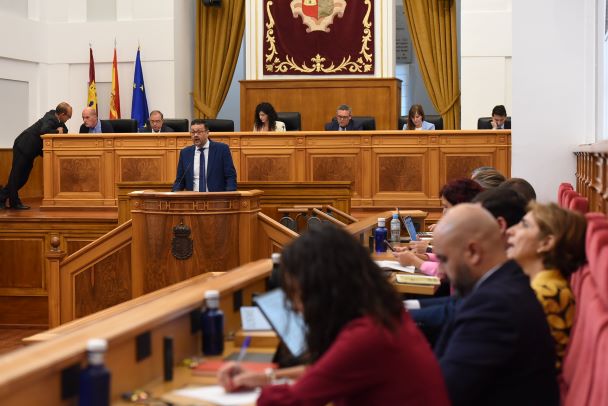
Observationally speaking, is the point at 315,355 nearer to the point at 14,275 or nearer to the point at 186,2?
the point at 14,275

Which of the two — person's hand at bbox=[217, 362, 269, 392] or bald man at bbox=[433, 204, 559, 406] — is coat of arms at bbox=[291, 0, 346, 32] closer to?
bald man at bbox=[433, 204, 559, 406]

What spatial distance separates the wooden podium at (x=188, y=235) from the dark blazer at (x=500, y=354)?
5.16m

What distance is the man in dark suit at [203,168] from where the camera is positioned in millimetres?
8891

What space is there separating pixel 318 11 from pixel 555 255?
11741mm

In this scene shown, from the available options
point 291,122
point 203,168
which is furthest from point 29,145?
point 203,168

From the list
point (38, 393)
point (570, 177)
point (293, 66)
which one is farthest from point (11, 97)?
point (38, 393)

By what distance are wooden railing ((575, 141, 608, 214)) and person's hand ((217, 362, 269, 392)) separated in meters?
2.03

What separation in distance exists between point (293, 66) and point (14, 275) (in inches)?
225

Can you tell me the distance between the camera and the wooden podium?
766 cm

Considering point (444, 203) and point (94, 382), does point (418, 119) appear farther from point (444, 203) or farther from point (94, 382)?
point (94, 382)

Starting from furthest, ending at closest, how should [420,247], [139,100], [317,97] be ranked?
[139,100] < [317,97] < [420,247]

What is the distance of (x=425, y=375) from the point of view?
2.28 meters

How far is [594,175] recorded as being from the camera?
5.33 meters

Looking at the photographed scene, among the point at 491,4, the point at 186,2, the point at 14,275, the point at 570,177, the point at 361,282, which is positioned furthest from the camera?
the point at 186,2
